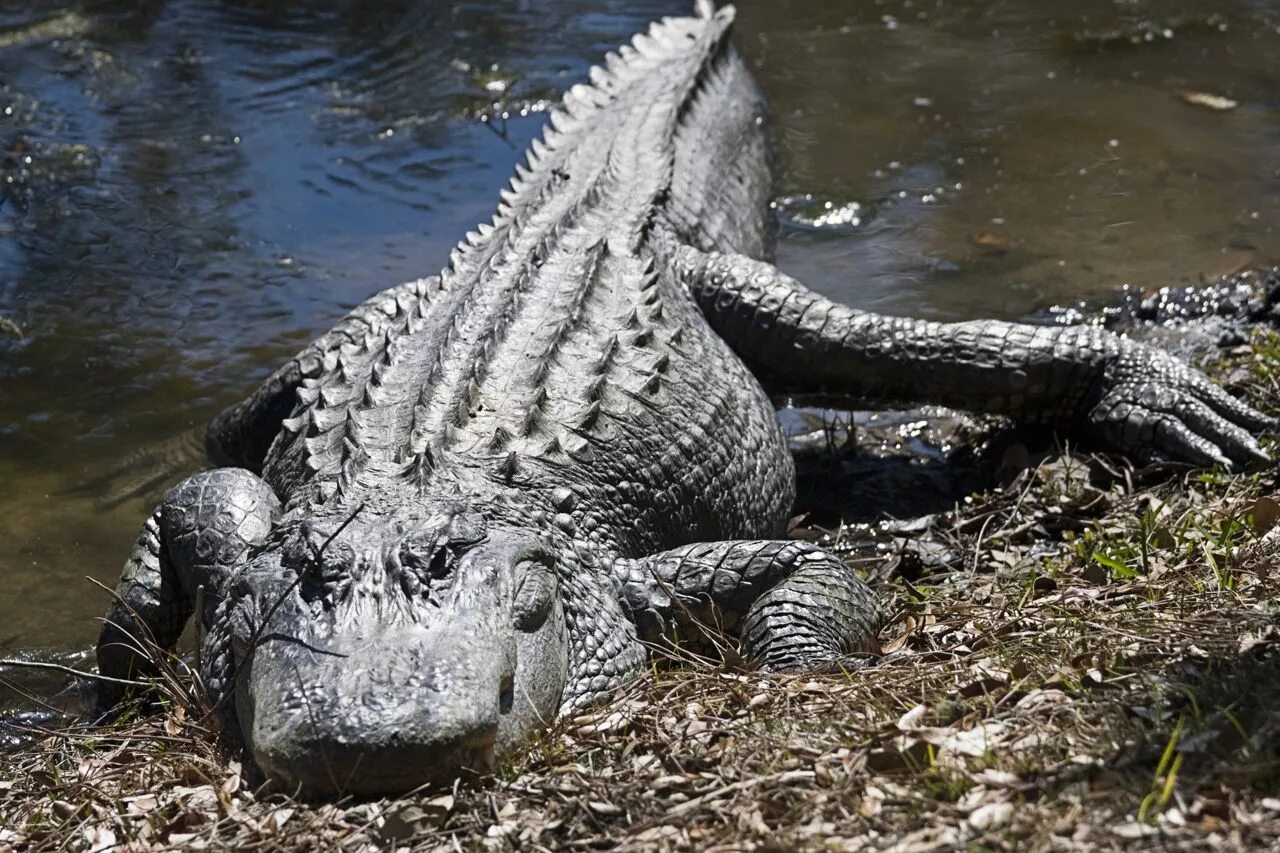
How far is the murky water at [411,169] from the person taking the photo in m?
7.60

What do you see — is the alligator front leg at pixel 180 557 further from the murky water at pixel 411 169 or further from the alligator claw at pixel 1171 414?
the alligator claw at pixel 1171 414

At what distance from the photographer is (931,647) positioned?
4.27 metres

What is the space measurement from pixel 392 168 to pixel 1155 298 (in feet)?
17.7

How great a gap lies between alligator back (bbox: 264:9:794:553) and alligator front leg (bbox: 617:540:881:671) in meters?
0.22

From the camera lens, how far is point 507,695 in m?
3.67

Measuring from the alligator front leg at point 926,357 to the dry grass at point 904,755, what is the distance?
1438 mm

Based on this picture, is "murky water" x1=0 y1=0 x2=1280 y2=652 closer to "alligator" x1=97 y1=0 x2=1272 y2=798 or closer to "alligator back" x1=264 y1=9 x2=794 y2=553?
"alligator" x1=97 y1=0 x2=1272 y2=798

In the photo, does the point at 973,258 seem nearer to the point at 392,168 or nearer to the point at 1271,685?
the point at 392,168

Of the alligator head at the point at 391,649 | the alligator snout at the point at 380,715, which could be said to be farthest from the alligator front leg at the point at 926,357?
the alligator snout at the point at 380,715

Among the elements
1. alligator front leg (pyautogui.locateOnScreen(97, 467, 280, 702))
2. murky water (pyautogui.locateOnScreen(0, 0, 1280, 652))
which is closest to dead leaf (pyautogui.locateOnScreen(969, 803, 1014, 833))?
alligator front leg (pyautogui.locateOnScreen(97, 467, 280, 702))

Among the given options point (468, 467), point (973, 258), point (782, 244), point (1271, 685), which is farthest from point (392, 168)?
point (1271, 685)

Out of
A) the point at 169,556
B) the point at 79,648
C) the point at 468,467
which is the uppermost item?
the point at 468,467

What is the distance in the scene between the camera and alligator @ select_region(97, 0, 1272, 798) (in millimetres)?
3584

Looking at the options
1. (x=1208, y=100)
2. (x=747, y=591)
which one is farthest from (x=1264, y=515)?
(x=1208, y=100)
